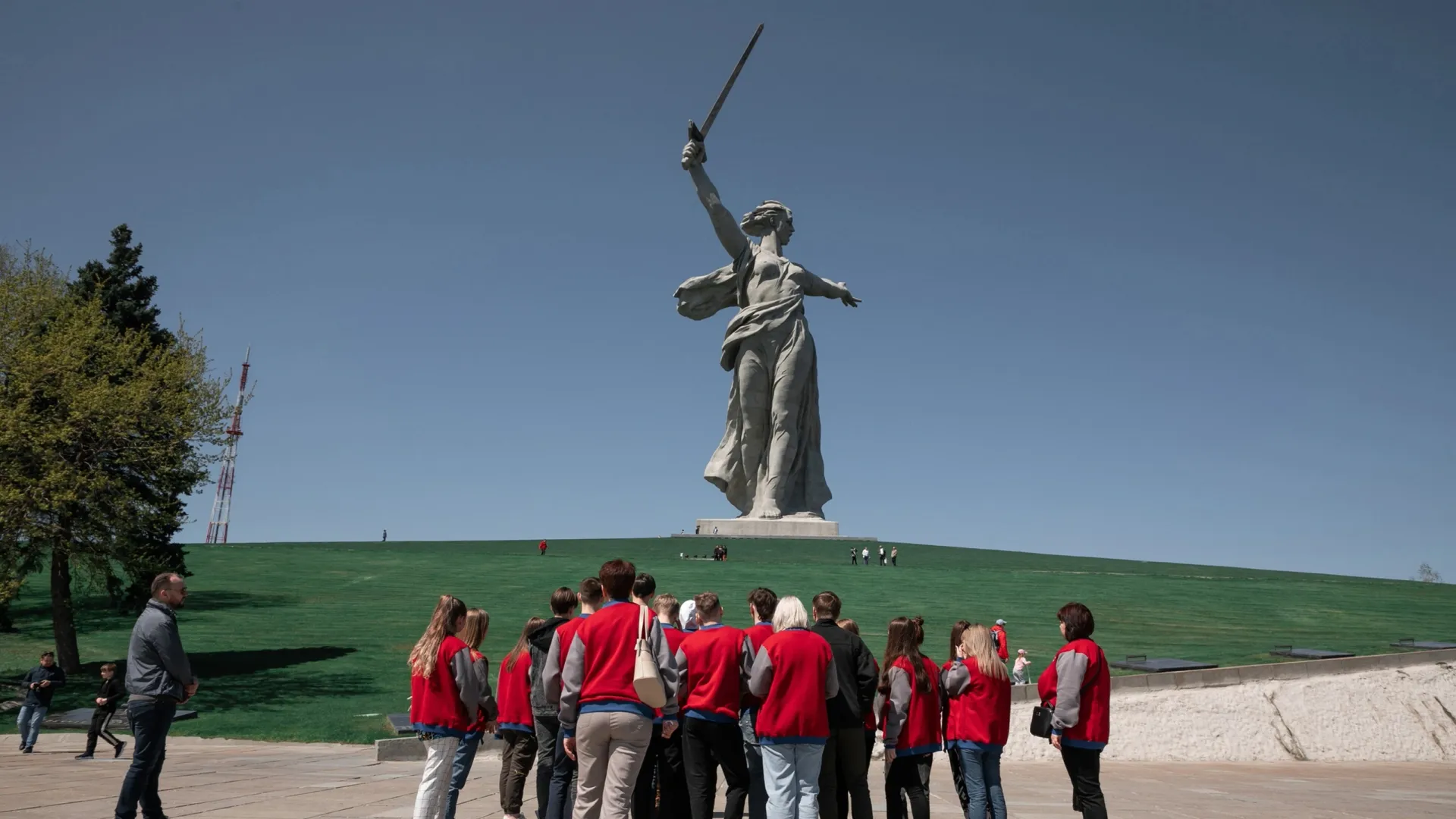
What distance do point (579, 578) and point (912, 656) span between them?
17226mm

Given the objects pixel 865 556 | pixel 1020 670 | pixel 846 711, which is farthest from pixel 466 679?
pixel 865 556

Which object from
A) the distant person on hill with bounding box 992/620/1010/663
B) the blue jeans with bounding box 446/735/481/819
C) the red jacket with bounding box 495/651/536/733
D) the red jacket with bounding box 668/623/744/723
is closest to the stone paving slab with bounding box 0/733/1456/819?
the red jacket with bounding box 495/651/536/733

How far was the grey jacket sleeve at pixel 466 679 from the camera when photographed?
6215mm

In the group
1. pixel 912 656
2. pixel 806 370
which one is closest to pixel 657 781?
pixel 912 656

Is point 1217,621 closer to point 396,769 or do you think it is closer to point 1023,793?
point 1023,793

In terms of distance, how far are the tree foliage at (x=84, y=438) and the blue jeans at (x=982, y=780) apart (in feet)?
47.9

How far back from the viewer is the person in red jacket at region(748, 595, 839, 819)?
5.82 meters

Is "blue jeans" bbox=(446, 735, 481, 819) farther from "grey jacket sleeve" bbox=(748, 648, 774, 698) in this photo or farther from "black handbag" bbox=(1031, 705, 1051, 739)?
"black handbag" bbox=(1031, 705, 1051, 739)

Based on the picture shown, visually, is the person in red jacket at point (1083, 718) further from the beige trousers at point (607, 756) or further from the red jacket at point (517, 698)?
the red jacket at point (517, 698)

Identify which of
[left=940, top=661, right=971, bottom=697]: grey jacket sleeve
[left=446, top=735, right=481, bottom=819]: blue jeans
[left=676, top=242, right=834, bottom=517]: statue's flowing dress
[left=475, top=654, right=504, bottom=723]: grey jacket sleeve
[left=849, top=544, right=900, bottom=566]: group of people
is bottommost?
[left=446, top=735, right=481, bottom=819]: blue jeans

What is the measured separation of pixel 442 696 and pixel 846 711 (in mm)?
2348

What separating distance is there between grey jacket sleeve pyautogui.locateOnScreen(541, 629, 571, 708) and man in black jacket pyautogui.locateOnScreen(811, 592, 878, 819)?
1.59 metres

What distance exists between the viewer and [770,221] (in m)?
34.2

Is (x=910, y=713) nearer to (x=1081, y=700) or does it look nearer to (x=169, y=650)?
(x=1081, y=700)
